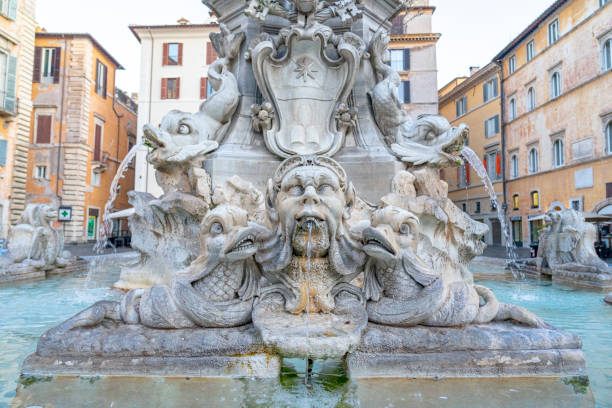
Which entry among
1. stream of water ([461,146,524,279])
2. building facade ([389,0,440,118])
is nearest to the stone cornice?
building facade ([389,0,440,118])

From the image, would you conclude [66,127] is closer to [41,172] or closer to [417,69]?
[41,172]

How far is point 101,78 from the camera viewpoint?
27250mm

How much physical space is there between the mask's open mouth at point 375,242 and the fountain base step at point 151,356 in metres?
0.81

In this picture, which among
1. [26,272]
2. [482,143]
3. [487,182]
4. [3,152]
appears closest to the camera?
[26,272]

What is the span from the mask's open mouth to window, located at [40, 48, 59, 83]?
92.5 ft

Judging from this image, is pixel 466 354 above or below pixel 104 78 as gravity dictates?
below

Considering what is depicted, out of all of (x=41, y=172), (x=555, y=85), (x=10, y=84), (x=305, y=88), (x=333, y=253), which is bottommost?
(x=333, y=253)

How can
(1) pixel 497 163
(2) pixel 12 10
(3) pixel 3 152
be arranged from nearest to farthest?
(3) pixel 3 152 → (2) pixel 12 10 → (1) pixel 497 163

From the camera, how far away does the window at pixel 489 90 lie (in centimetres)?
2904

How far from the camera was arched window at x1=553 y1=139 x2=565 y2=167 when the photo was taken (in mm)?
22312

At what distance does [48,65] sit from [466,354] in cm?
2940

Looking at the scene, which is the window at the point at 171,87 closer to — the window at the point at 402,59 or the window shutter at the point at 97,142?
the window shutter at the point at 97,142

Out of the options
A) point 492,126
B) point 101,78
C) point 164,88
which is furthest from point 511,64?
point 101,78

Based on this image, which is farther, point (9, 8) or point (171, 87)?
point (171, 87)
